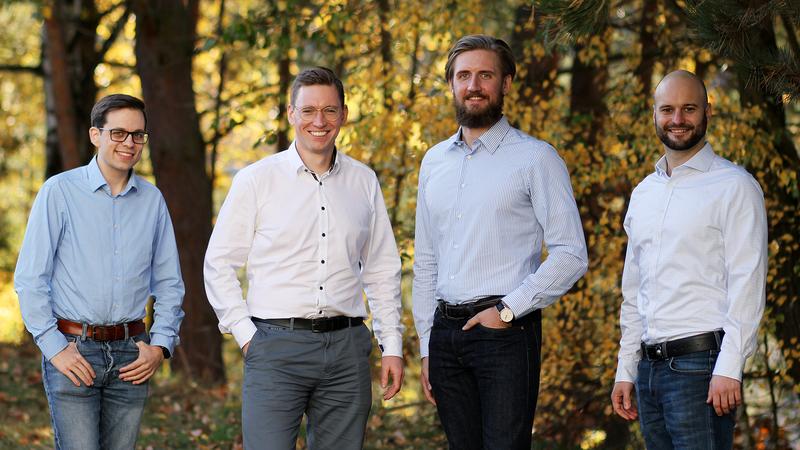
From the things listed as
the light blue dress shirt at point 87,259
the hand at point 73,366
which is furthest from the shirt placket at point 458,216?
the hand at point 73,366

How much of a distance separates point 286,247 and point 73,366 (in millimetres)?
1009

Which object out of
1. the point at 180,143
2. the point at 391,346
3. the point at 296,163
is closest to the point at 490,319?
the point at 391,346

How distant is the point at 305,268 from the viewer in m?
4.52

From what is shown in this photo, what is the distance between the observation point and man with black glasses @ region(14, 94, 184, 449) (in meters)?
4.48

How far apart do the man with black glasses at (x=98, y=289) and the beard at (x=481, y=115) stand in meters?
1.43

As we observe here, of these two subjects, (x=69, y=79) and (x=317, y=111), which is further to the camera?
(x=69, y=79)

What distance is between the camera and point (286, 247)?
4.54 metres

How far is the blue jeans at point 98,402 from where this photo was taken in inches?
176

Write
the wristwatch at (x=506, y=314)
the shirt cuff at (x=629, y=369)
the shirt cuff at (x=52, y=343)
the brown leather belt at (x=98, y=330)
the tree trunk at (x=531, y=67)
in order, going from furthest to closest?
the tree trunk at (x=531, y=67), the shirt cuff at (x=629, y=369), the brown leather belt at (x=98, y=330), the shirt cuff at (x=52, y=343), the wristwatch at (x=506, y=314)

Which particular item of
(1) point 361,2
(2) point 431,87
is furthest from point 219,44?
(2) point 431,87

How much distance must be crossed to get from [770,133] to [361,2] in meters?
3.63

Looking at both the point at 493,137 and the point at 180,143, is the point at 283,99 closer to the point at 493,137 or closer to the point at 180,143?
the point at 180,143

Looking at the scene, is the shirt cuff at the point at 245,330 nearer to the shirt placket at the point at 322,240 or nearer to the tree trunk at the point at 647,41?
the shirt placket at the point at 322,240

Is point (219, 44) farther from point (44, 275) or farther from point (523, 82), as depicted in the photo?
point (44, 275)
